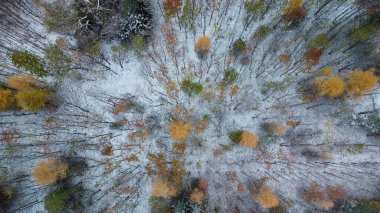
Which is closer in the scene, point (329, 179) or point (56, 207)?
point (56, 207)

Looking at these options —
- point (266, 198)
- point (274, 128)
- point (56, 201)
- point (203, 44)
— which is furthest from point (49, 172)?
point (274, 128)

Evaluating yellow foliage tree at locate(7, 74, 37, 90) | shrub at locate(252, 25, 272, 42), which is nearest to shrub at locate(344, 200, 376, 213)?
shrub at locate(252, 25, 272, 42)

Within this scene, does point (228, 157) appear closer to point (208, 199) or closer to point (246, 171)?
point (246, 171)

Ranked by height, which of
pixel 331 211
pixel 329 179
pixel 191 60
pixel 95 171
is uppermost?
pixel 191 60

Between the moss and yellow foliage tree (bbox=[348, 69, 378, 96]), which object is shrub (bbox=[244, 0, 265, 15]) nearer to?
yellow foliage tree (bbox=[348, 69, 378, 96])

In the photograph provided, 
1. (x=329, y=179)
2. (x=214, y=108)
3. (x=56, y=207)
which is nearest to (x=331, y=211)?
(x=329, y=179)
